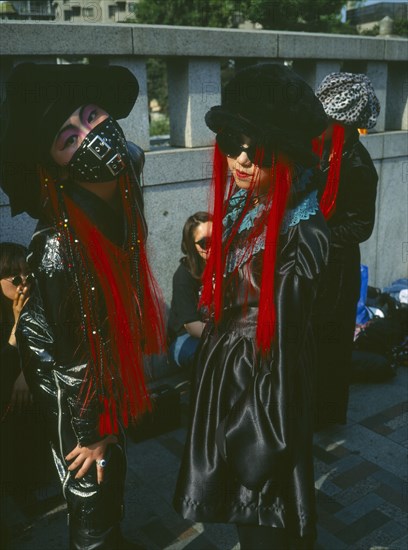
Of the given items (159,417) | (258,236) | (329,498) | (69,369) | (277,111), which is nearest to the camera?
(277,111)

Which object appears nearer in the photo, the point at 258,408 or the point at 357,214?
the point at 258,408

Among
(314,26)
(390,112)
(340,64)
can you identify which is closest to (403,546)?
(340,64)

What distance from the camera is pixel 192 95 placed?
4180mm

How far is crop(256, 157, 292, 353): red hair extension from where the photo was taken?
5.67ft

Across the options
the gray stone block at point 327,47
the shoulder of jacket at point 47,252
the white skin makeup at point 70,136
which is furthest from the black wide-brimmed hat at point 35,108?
the gray stone block at point 327,47

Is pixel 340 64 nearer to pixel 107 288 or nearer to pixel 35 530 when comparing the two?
pixel 107 288

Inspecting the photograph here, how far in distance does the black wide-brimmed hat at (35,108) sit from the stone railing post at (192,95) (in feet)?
7.54

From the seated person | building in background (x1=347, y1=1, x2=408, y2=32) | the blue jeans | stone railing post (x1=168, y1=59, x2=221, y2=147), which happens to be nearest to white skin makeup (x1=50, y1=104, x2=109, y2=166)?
the seated person

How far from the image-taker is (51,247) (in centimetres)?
183

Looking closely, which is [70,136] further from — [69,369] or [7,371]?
[7,371]

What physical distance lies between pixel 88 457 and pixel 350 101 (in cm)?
248

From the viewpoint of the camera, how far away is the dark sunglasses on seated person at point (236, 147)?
70.6 inches

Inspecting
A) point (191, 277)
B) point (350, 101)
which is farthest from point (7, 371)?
point (350, 101)

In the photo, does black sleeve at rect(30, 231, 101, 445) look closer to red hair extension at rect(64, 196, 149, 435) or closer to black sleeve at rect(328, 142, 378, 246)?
red hair extension at rect(64, 196, 149, 435)
